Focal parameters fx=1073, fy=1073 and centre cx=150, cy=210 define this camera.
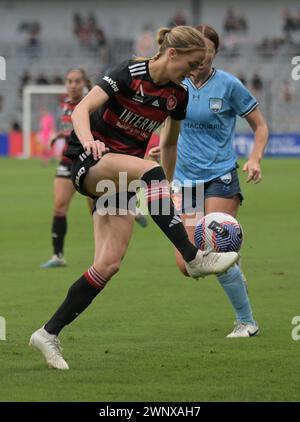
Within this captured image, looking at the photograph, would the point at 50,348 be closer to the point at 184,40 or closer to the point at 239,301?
the point at 239,301

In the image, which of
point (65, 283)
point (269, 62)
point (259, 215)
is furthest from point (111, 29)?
point (65, 283)

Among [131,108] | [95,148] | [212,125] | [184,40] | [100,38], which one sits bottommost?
[100,38]

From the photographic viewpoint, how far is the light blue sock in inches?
331

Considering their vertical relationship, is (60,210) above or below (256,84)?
above

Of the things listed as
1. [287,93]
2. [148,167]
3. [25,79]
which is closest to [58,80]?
[25,79]

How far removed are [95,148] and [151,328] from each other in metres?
2.63

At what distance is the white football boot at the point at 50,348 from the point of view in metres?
7.03

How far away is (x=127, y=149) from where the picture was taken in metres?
7.18

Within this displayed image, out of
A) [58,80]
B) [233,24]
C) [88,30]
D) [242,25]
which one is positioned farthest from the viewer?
[242,25]

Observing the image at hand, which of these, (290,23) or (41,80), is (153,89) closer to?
(41,80)

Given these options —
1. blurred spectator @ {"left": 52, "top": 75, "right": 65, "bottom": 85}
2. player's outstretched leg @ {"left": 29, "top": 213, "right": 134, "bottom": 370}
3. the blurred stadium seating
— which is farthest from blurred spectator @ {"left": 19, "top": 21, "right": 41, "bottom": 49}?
player's outstretched leg @ {"left": 29, "top": 213, "right": 134, "bottom": 370}

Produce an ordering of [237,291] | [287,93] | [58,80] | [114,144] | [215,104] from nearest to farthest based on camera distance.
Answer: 1. [114,144]
2. [237,291]
3. [215,104]
4. [58,80]
5. [287,93]

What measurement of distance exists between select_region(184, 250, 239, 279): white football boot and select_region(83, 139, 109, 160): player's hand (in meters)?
0.90

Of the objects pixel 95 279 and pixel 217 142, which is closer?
pixel 95 279
